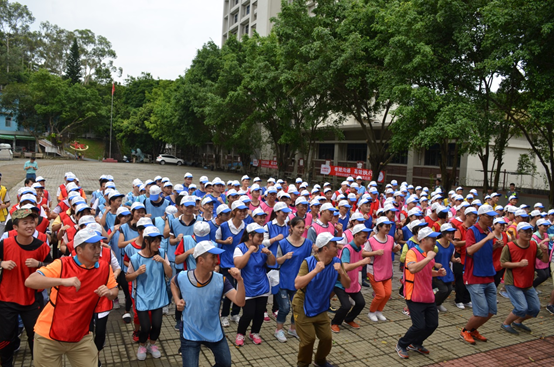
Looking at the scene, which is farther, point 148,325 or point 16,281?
point 148,325

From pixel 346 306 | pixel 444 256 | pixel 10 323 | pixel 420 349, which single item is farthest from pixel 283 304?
pixel 10 323

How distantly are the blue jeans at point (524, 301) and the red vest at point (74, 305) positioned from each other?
5806mm

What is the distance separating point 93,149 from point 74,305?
2380 inches

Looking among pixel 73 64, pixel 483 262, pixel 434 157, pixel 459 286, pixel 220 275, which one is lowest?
pixel 459 286

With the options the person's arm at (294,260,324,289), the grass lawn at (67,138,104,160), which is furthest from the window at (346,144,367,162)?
the grass lawn at (67,138,104,160)

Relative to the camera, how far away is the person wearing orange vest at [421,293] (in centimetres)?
512

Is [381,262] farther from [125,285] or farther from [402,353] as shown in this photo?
[125,285]

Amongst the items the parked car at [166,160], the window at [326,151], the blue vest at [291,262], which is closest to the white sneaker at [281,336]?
the blue vest at [291,262]

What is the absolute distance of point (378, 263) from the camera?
20.5 ft

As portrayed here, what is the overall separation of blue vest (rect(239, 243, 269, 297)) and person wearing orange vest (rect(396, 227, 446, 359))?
1862 millimetres

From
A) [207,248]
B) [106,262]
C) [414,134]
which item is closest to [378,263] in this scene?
[207,248]

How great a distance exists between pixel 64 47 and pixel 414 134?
68.8m

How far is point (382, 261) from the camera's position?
621cm

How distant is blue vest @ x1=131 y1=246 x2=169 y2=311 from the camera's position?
4625 mm
